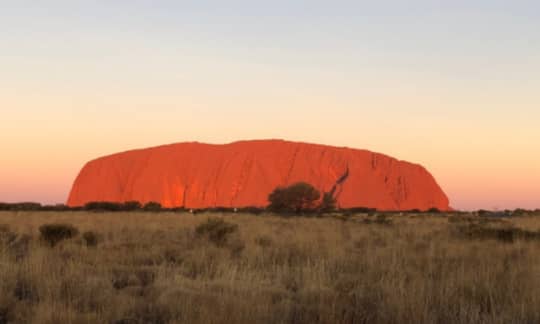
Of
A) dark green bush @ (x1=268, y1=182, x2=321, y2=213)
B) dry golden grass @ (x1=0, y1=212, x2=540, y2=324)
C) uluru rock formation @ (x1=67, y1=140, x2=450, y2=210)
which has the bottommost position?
dry golden grass @ (x1=0, y1=212, x2=540, y2=324)

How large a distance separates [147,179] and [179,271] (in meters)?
102

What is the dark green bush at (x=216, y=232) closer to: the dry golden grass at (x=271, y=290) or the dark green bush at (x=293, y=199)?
the dry golden grass at (x=271, y=290)

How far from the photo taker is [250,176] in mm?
103062

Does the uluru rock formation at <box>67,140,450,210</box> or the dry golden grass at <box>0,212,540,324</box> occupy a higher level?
the uluru rock formation at <box>67,140,450,210</box>

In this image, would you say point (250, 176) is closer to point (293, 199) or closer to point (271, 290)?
point (293, 199)

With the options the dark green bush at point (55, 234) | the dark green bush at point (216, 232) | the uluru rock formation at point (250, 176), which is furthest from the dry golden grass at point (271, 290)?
the uluru rock formation at point (250, 176)

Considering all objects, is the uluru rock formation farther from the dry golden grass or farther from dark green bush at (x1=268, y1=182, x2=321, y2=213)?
the dry golden grass

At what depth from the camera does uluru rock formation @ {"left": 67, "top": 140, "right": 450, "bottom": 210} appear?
102562 mm

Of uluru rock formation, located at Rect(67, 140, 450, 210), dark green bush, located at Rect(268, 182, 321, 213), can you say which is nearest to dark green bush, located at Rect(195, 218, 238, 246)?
dark green bush, located at Rect(268, 182, 321, 213)

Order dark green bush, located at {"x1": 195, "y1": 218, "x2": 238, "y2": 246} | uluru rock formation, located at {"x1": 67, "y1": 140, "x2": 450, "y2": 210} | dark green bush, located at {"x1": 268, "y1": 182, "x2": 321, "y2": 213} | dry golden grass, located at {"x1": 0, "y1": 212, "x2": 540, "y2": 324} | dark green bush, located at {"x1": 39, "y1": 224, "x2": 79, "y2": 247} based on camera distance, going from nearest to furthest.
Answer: dry golden grass, located at {"x1": 0, "y1": 212, "x2": 540, "y2": 324}, dark green bush, located at {"x1": 39, "y1": 224, "x2": 79, "y2": 247}, dark green bush, located at {"x1": 195, "y1": 218, "x2": 238, "y2": 246}, dark green bush, located at {"x1": 268, "y1": 182, "x2": 321, "y2": 213}, uluru rock formation, located at {"x1": 67, "y1": 140, "x2": 450, "y2": 210}

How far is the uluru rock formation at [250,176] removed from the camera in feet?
336

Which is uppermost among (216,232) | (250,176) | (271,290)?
(250,176)

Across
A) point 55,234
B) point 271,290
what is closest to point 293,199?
point 55,234

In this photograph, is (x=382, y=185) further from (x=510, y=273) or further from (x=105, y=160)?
(x=510, y=273)
